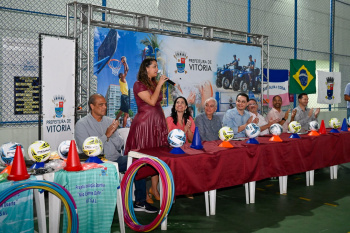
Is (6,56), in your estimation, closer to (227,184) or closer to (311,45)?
(227,184)

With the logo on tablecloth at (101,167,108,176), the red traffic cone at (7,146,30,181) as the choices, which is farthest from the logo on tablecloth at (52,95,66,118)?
the red traffic cone at (7,146,30,181)

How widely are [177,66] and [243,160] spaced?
2686 millimetres

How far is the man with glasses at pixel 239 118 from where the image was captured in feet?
16.5

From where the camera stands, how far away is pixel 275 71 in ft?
28.4

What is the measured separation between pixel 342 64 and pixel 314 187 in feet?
28.5

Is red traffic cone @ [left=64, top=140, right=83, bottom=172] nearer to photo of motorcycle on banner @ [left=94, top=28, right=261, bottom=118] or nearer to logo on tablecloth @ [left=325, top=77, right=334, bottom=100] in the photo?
photo of motorcycle on banner @ [left=94, top=28, right=261, bottom=118]

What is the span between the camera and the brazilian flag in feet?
29.0

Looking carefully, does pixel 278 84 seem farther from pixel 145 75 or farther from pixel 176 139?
pixel 176 139

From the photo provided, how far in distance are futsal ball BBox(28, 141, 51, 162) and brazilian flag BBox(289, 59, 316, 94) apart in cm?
716

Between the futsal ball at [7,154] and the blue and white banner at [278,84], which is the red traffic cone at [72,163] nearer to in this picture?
the futsal ball at [7,154]

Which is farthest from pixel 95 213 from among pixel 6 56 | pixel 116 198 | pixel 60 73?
pixel 6 56

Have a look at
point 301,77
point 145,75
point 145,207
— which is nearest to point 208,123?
point 145,75

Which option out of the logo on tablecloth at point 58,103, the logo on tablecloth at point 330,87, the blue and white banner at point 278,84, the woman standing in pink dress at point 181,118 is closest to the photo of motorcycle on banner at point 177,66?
the woman standing in pink dress at point 181,118

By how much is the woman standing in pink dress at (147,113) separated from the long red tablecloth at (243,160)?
0.23m
